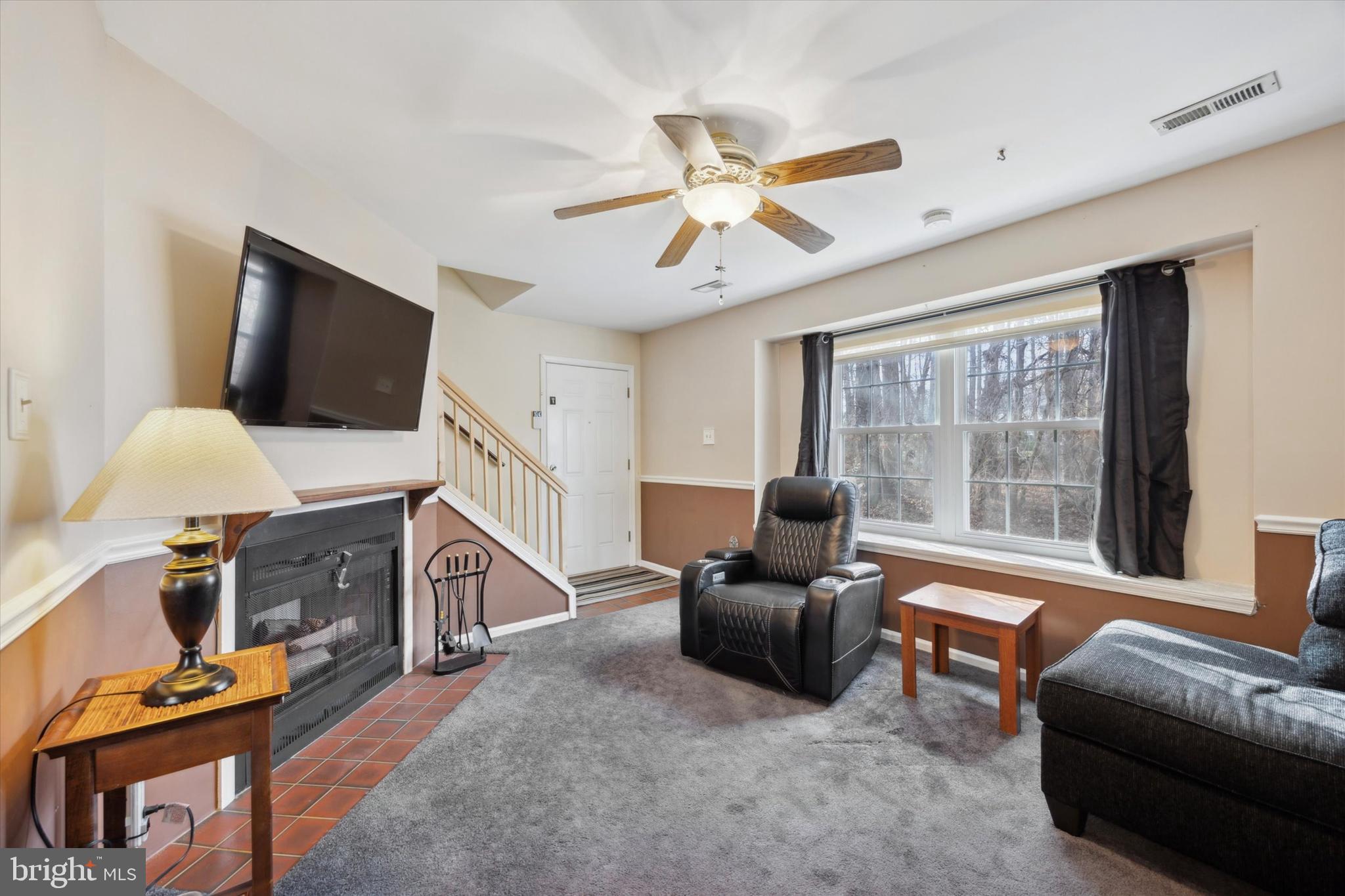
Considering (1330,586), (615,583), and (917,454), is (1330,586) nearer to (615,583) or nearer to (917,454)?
(917,454)

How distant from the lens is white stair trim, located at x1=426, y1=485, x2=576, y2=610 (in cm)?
329

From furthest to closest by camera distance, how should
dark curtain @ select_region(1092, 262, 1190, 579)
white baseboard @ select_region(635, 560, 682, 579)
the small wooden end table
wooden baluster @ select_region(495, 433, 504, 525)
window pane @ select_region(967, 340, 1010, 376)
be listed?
white baseboard @ select_region(635, 560, 682, 579) < wooden baluster @ select_region(495, 433, 504, 525) < window pane @ select_region(967, 340, 1010, 376) < dark curtain @ select_region(1092, 262, 1190, 579) < the small wooden end table

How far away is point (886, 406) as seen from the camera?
146 inches

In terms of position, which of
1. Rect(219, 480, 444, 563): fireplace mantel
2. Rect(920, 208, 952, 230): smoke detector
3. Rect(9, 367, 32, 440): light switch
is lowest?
Rect(219, 480, 444, 563): fireplace mantel

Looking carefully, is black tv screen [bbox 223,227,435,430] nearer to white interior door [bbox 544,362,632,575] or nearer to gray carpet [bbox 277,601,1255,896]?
gray carpet [bbox 277,601,1255,896]

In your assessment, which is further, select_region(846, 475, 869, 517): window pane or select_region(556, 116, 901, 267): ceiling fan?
select_region(846, 475, 869, 517): window pane

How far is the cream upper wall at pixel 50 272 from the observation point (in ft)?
3.29

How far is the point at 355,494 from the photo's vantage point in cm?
239

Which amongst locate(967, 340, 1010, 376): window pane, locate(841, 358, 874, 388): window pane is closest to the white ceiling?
locate(967, 340, 1010, 376): window pane

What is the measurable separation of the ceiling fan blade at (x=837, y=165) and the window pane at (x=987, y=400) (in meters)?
1.90

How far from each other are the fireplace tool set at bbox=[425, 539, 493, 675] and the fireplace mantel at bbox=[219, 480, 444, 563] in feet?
1.04

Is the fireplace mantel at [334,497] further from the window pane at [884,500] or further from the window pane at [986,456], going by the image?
the window pane at [986,456]

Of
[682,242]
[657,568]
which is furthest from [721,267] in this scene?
[657,568]

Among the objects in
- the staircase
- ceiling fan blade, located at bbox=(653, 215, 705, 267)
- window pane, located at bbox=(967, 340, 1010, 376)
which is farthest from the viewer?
the staircase
